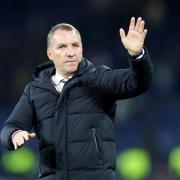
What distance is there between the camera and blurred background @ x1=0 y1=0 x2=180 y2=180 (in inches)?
324

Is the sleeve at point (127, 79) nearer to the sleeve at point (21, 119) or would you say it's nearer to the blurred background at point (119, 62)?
the sleeve at point (21, 119)

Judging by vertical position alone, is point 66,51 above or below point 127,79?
above

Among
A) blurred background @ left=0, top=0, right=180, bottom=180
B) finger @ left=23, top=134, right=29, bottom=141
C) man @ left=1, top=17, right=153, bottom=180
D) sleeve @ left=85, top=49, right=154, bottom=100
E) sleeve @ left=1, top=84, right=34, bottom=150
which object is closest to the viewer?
sleeve @ left=85, top=49, right=154, bottom=100

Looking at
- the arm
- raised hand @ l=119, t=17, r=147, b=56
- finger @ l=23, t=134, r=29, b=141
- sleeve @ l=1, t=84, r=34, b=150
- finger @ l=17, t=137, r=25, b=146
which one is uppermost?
raised hand @ l=119, t=17, r=147, b=56

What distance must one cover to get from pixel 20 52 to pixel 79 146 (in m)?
6.00

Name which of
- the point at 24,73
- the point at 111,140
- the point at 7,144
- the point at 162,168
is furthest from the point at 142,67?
the point at 24,73

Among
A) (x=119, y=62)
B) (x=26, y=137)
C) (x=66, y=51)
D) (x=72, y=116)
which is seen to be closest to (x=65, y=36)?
(x=66, y=51)

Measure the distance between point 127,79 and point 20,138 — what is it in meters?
0.67

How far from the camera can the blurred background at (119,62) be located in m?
8.23

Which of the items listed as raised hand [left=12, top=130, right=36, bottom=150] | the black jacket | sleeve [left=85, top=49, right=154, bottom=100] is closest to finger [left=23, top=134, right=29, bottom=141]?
raised hand [left=12, top=130, right=36, bottom=150]

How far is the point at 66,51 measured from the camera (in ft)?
13.7

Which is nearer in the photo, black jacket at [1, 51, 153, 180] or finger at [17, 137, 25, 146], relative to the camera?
finger at [17, 137, 25, 146]

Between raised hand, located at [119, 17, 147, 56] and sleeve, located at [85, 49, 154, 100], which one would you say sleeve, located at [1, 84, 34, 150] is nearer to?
sleeve, located at [85, 49, 154, 100]

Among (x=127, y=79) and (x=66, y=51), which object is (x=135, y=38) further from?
(x=66, y=51)
